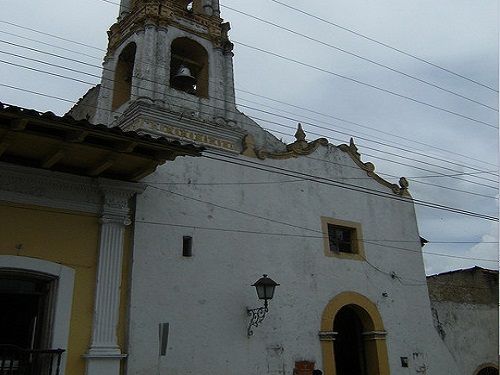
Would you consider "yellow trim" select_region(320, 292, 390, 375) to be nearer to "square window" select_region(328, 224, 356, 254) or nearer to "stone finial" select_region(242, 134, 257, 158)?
"square window" select_region(328, 224, 356, 254)

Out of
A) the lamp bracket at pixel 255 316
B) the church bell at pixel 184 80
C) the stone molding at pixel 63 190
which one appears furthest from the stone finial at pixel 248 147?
the lamp bracket at pixel 255 316

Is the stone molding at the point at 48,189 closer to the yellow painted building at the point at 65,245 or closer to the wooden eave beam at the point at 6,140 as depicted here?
the yellow painted building at the point at 65,245

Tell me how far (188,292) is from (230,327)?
1054 mm

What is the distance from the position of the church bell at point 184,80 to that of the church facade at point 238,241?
0.03 m

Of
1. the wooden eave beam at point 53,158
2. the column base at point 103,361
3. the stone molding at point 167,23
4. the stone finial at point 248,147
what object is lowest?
the column base at point 103,361

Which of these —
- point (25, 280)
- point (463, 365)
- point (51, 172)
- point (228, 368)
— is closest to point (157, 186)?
point (51, 172)

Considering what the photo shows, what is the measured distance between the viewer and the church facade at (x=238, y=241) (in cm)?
888

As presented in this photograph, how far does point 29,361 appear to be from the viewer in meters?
7.29

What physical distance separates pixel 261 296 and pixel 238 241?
1275 mm

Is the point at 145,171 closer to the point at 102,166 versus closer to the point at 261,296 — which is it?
the point at 102,166

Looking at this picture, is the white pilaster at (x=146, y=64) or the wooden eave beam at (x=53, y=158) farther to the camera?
the white pilaster at (x=146, y=64)

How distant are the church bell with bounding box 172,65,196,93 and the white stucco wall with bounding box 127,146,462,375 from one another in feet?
7.19

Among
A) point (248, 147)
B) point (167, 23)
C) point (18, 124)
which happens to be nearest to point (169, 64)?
point (167, 23)

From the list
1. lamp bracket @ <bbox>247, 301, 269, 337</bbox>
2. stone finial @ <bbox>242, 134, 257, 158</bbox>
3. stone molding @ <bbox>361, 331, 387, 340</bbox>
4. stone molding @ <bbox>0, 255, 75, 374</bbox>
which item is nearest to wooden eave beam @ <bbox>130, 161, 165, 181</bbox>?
stone molding @ <bbox>0, 255, 75, 374</bbox>
